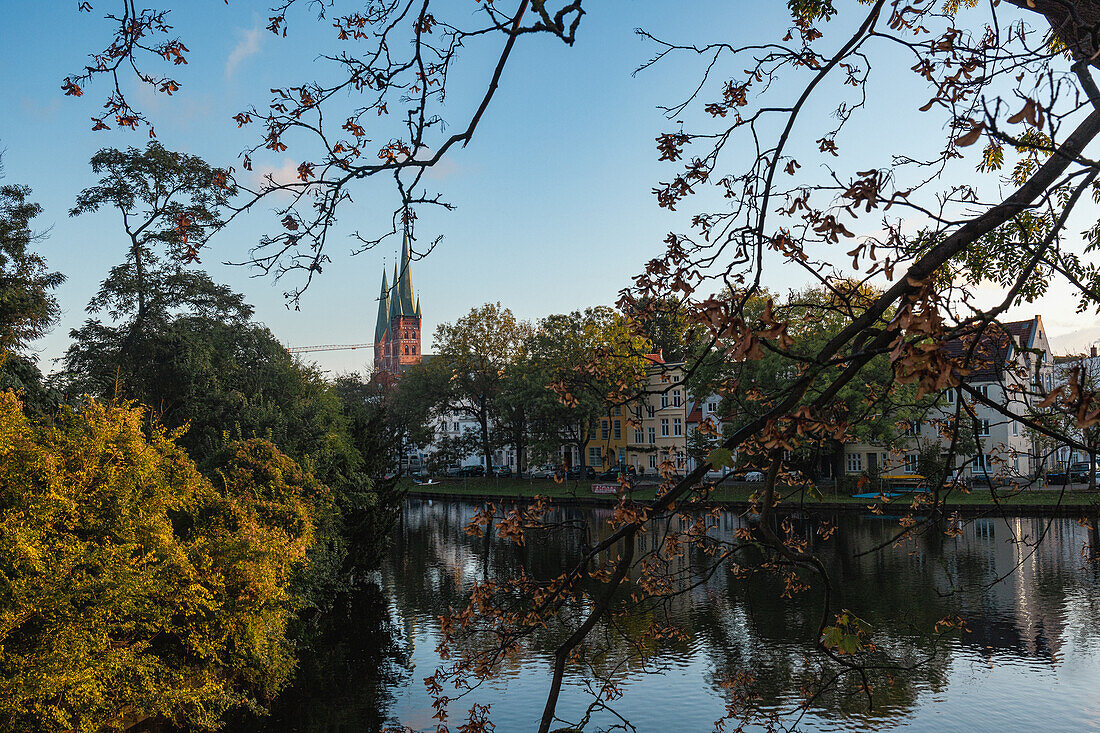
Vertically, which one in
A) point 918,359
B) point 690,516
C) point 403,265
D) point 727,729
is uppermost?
point 403,265

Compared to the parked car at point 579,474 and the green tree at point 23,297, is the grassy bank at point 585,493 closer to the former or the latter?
the parked car at point 579,474

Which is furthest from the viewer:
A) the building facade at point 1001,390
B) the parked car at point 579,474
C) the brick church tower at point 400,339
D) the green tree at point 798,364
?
the brick church tower at point 400,339

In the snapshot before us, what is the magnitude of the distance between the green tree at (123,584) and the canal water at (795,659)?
239cm

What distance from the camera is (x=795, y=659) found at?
17.4m

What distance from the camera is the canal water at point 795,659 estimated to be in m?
14.6

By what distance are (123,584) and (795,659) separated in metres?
12.8

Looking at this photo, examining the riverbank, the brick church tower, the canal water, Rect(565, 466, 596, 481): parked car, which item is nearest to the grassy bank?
the riverbank

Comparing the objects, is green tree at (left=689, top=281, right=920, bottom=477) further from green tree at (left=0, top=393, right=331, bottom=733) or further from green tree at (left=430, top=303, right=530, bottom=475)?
green tree at (left=430, top=303, right=530, bottom=475)

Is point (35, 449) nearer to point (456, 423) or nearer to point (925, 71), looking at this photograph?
point (925, 71)

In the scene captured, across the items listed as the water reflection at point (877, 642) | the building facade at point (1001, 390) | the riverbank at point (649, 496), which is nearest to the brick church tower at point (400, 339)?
the riverbank at point (649, 496)

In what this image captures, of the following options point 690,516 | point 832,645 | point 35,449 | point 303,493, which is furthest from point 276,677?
point 832,645

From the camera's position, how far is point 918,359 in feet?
5.98

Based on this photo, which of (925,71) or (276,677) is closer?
(925,71)

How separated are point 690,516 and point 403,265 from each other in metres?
1.65
